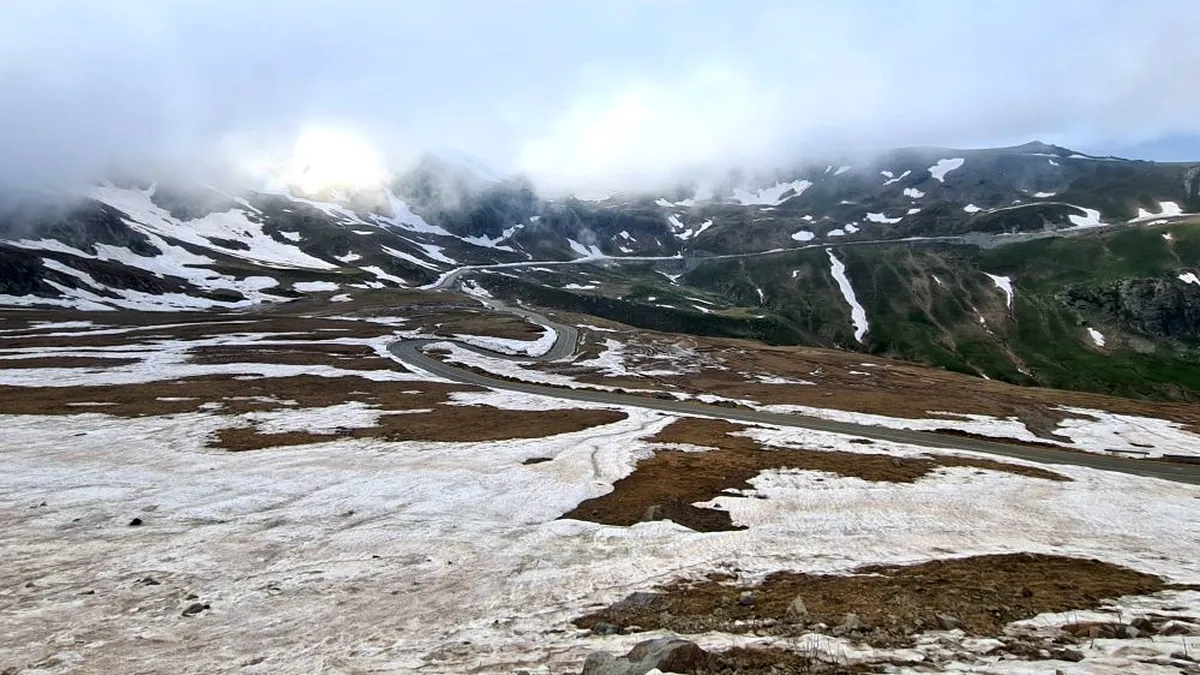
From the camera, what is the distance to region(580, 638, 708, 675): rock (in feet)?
34.2

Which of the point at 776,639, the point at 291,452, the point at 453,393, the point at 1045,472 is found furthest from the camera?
the point at 453,393

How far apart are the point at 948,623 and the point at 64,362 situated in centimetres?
8940

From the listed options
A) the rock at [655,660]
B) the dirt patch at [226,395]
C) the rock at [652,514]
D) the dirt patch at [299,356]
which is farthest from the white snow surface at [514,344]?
the rock at [655,660]

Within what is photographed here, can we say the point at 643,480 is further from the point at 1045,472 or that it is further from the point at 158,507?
the point at 1045,472

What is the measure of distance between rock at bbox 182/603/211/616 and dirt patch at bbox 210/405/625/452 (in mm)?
22903

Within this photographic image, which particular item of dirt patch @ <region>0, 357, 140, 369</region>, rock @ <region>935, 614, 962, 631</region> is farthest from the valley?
dirt patch @ <region>0, 357, 140, 369</region>

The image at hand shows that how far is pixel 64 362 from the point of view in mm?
72000

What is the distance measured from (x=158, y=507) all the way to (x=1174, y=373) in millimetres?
232322

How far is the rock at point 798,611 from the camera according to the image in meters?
14.4

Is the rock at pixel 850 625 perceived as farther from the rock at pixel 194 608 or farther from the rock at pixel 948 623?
the rock at pixel 194 608

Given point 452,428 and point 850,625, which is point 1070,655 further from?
point 452,428

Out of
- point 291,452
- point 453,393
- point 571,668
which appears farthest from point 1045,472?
point 453,393

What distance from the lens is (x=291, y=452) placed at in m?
36.2

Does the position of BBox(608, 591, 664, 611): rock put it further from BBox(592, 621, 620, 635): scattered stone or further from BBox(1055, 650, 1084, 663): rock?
BBox(1055, 650, 1084, 663): rock
